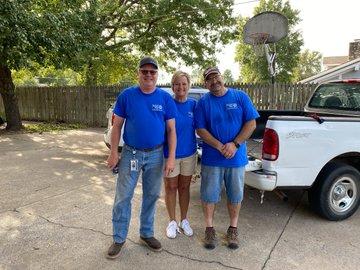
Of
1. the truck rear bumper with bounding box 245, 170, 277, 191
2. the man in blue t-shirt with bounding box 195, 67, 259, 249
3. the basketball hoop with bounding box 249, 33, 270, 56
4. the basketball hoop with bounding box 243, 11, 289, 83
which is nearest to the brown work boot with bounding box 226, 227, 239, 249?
the man in blue t-shirt with bounding box 195, 67, 259, 249

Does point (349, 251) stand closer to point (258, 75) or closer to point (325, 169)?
point (325, 169)

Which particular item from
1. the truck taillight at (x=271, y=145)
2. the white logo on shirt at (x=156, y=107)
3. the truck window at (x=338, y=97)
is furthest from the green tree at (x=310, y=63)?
the white logo on shirt at (x=156, y=107)

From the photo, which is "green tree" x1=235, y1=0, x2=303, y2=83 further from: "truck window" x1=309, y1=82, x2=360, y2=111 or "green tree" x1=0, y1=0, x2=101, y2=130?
"truck window" x1=309, y1=82, x2=360, y2=111

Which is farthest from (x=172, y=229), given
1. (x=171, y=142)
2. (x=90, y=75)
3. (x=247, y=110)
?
(x=90, y=75)

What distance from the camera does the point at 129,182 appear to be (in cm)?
342

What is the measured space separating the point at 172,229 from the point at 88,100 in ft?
36.9

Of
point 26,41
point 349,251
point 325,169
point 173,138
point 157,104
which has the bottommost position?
point 349,251

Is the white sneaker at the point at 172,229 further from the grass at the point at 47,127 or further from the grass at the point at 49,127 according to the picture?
the grass at the point at 49,127

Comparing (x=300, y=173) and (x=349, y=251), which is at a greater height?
(x=300, y=173)

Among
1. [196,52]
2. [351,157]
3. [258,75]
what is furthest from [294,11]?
[351,157]

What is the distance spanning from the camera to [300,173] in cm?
407

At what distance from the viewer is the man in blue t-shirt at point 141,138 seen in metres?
3.34

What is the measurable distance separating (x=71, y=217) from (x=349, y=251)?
3272 millimetres

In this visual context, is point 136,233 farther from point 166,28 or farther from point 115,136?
point 166,28
